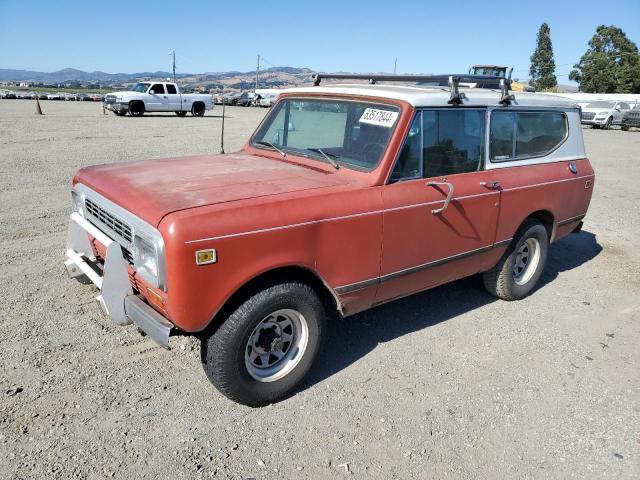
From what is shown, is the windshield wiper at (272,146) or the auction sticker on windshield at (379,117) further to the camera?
the windshield wiper at (272,146)

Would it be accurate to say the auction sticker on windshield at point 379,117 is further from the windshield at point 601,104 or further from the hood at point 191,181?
the windshield at point 601,104

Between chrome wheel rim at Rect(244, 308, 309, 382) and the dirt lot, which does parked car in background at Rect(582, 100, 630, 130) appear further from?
chrome wheel rim at Rect(244, 308, 309, 382)

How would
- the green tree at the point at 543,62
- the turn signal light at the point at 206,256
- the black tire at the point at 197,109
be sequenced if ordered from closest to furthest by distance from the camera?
the turn signal light at the point at 206,256
the black tire at the point at 197,109
the green tree at the point at 543,62

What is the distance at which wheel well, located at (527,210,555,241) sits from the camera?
4789 mm

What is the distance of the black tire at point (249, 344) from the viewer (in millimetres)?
2850

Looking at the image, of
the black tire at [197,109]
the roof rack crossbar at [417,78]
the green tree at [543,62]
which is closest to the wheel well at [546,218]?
the roof rack crossbar at [417,78]

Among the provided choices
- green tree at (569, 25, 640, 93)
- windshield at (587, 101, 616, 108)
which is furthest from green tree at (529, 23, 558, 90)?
windshield at (587, 101, 616, 108)

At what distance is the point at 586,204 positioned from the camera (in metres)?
5.30

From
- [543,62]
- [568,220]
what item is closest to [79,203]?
[568,220]

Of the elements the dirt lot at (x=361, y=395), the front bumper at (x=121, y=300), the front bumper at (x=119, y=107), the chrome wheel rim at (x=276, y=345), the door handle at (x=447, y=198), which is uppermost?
the front bumper at (x=119, y=107)

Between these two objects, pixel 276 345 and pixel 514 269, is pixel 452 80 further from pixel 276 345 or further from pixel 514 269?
pixel 276 345

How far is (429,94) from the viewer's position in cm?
364

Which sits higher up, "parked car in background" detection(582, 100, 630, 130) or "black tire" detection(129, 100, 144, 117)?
"parked car in background" detection(582, 100, 630, 130)

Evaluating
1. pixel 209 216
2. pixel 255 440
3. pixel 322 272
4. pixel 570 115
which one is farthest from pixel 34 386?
pixel 570 115
